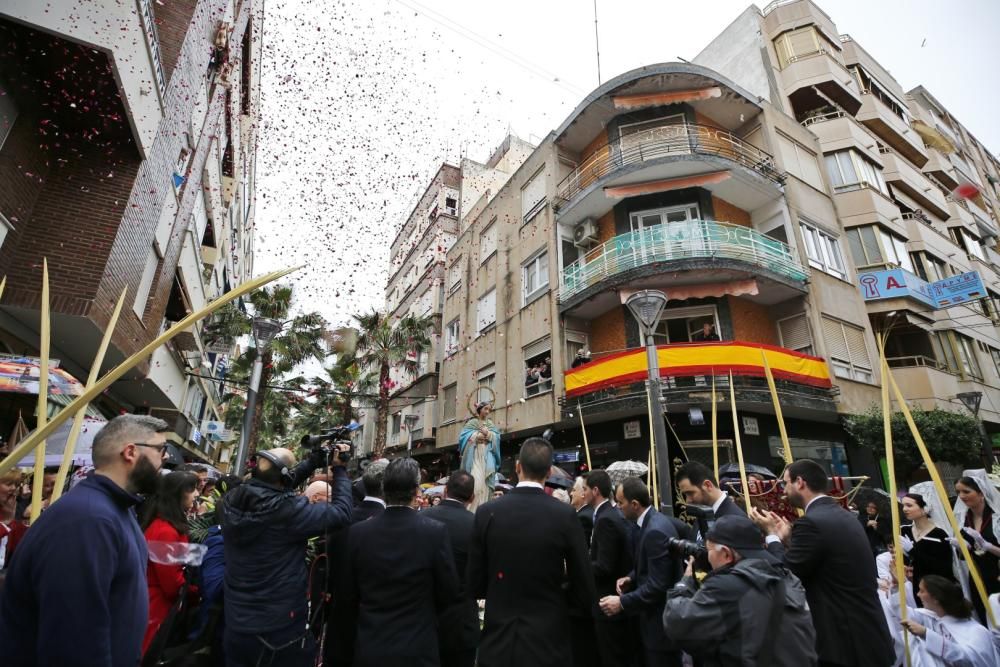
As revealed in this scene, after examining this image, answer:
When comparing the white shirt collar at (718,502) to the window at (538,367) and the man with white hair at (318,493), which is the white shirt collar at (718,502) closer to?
the man with white hair at (318,493)

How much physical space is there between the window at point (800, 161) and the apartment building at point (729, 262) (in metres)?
0.08

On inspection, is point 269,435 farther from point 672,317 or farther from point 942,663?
point 942,663

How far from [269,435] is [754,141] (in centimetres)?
5067

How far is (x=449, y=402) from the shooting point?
24.8 metres

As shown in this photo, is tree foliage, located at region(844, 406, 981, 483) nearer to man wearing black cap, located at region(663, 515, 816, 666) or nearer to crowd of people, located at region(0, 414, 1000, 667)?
crowd of people, located at region(0, 414, 1000, 667)

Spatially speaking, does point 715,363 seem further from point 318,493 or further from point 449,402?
point 449,402

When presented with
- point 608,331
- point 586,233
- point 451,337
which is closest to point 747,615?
point 608,331

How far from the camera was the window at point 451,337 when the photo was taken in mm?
25734

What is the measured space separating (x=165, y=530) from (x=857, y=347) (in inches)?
743

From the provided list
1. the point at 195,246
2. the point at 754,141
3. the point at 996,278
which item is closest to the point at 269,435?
the point at 195,246

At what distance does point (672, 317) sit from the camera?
1541 cm

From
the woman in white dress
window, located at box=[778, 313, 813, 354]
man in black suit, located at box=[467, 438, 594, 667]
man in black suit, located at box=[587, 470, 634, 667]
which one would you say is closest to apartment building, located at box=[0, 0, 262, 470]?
man in black suit, located at box=[467, 438, 594, 667]

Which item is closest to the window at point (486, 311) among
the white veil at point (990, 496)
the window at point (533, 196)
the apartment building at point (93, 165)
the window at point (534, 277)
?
the window at point (534, 277)

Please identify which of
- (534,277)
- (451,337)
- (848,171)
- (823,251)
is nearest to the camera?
(823,251)
